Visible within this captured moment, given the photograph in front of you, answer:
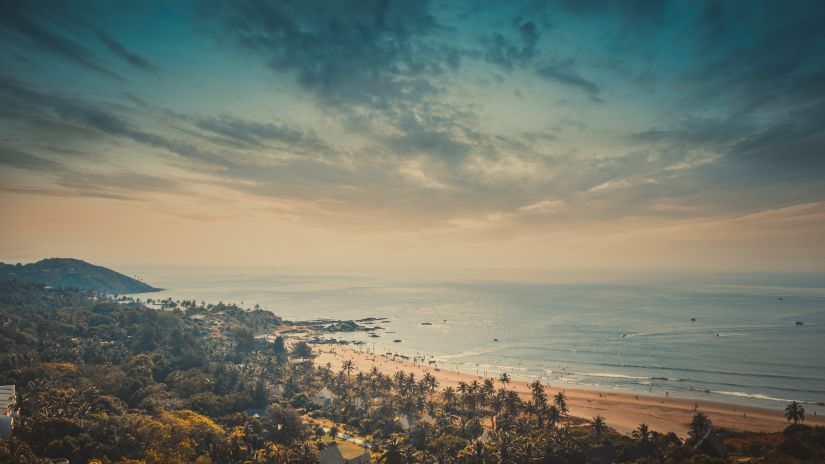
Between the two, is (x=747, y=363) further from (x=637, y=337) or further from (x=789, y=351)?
(x=637, y=337)

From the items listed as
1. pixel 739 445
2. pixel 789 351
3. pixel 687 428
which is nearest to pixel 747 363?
pixel 789 351

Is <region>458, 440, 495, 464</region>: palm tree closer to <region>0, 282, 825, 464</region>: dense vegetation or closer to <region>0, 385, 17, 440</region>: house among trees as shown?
<region>0, 282, 825, 464</region>: dense vegetation

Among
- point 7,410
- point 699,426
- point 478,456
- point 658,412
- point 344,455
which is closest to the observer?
point 478,456

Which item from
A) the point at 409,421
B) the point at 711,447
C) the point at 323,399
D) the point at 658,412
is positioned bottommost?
the point at 658,412

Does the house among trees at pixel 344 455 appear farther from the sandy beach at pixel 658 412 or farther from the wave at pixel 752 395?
the wave at pixel 752 395

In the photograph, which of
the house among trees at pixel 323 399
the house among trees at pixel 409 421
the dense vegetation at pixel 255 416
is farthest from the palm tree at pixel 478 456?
the house among trees at pixel 323 399

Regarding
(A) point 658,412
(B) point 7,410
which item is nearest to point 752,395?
(A) point 658,412

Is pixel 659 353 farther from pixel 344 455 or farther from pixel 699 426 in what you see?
Result: pixel 344 455
